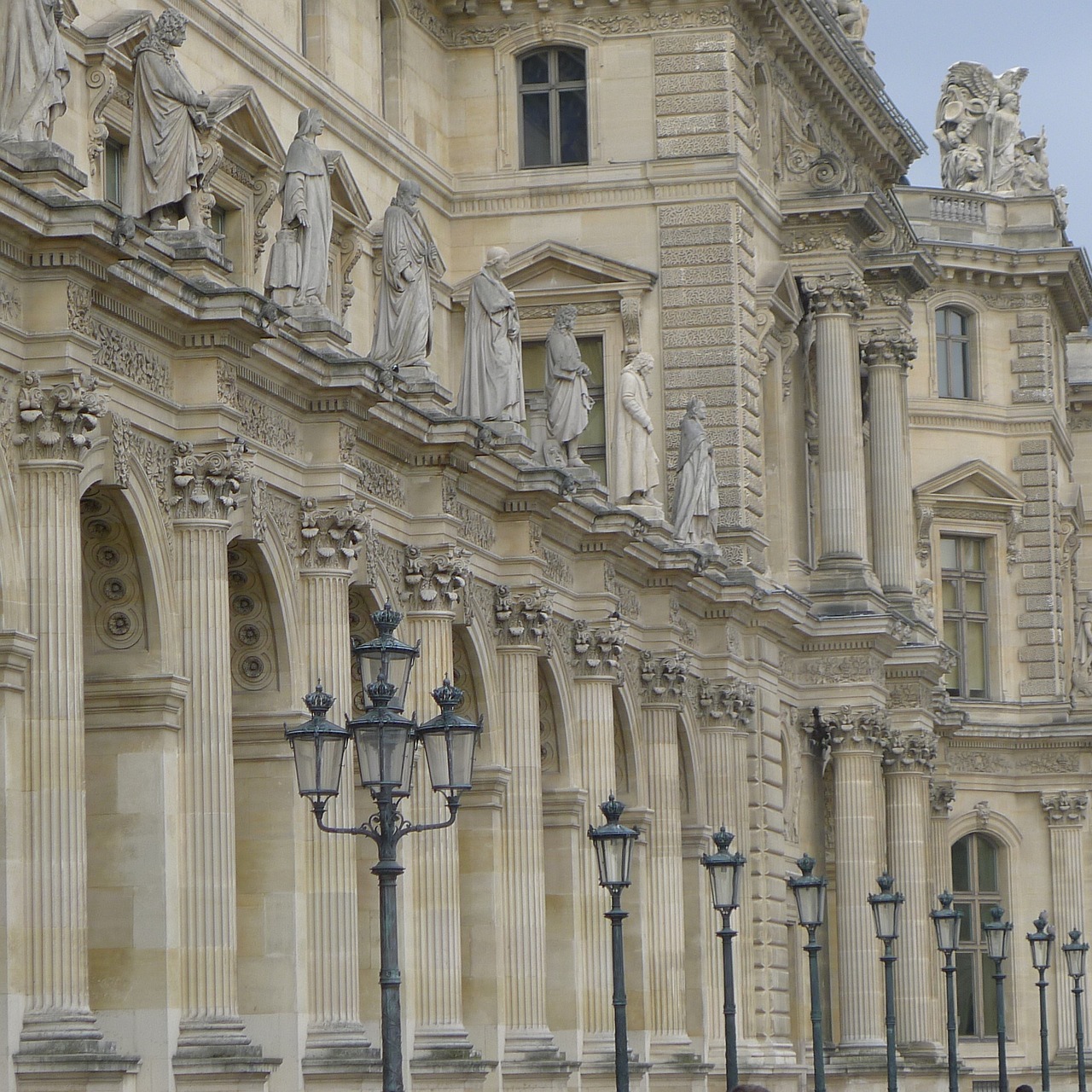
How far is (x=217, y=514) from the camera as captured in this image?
1245 inches

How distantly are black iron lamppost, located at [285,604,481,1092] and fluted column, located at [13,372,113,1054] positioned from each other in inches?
164

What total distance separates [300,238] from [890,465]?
2484 cm

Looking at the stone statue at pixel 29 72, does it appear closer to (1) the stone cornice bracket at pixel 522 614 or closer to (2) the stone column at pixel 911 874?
(1) the stone cornice bracket at pixel 522 614

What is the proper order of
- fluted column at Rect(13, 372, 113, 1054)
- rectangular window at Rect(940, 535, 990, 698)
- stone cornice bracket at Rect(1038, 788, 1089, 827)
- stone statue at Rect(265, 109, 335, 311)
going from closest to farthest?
fluted column at Rect(13, 372, 113, 1054)
stone statue at Rect(265, 109, 335, 311)
stone cornice bracket at Rect(1038, 788, 1089, 827)
rectangular window at Rect(940, 535, 990, 698)

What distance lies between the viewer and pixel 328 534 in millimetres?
34594

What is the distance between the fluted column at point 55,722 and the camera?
27.8 metres

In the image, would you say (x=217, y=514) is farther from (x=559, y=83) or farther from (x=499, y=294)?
(x=559, y=83)

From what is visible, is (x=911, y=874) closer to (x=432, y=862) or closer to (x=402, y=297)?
(x=432, y=862)

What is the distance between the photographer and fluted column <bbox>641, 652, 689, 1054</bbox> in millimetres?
45750

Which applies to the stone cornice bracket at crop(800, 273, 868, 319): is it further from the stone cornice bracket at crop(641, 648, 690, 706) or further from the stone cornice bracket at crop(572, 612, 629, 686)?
the stone cornice bracket at crop(572, 612, 629, 686)

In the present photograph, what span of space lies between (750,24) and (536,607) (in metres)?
13.0

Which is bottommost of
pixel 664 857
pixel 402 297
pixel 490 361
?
pixel 664 857

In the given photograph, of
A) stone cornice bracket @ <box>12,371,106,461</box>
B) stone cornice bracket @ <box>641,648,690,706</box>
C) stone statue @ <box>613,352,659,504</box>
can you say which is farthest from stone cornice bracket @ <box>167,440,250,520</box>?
stone cornice bracket @ <box>641,648,690,706</box>

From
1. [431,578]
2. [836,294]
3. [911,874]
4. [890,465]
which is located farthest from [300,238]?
[911,874]
